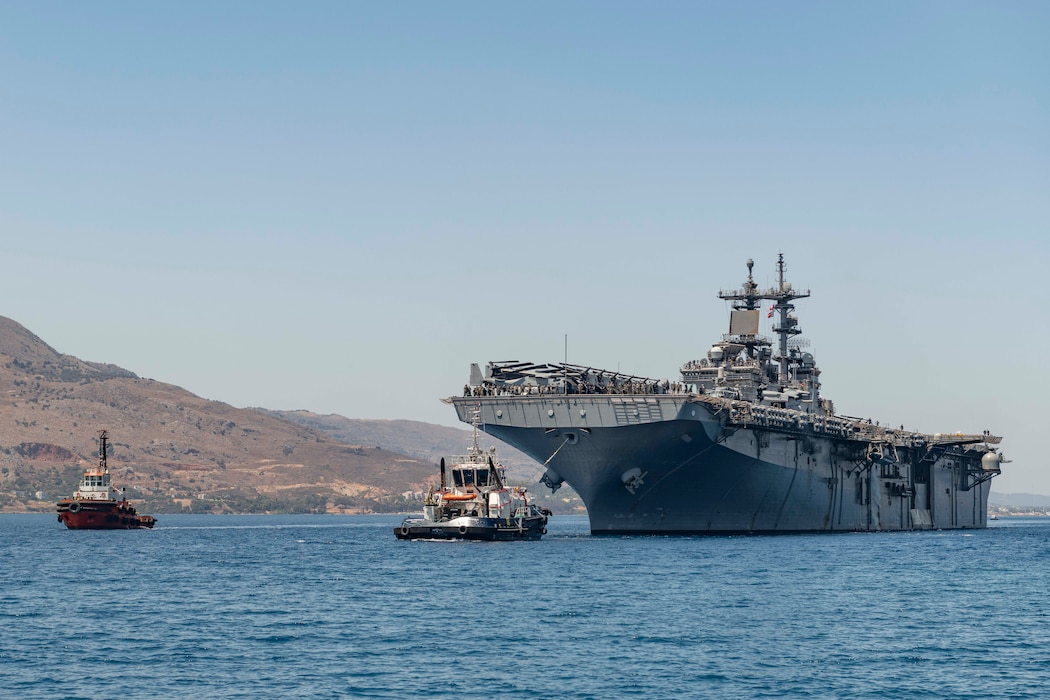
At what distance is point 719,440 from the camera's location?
65.0m

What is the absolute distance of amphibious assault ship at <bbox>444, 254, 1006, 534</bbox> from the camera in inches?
2494

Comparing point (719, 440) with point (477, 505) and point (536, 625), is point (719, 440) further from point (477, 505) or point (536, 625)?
point (536, 625)

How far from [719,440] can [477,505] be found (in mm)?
12088

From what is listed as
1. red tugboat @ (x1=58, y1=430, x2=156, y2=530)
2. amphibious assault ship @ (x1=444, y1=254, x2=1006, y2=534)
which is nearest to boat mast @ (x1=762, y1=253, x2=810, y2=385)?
amphibious assault ship @ (x1=444, y1=254, x2=1006, y2=534)

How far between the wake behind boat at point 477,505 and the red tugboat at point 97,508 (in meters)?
40.9

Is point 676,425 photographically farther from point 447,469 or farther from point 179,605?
point 179,605

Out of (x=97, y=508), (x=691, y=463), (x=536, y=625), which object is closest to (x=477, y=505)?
(x=691, y=463)

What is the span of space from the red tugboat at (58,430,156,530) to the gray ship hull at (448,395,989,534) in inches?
1773

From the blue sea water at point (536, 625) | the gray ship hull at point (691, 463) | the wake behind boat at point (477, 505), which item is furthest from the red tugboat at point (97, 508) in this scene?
the gray ship hull at point (691, 463)

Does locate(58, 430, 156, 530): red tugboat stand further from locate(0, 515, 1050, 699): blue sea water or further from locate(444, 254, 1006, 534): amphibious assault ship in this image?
locate(444, 254, 1006, 534): amphibious assault ship

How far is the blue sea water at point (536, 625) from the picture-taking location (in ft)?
95.8

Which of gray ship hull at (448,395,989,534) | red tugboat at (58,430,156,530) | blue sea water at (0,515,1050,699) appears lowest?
blue sea water at (0,515,1050,699)

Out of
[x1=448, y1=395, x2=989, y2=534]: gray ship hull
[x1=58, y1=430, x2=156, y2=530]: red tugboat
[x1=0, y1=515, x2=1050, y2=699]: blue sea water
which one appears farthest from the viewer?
[x1=58, y1=430, x2=156, y2=530]: red tugboat

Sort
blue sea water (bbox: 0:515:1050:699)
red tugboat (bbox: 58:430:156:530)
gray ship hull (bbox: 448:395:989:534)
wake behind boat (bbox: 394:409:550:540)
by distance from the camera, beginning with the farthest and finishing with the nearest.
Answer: red tugboat (bbox: 58:430:156:530) → wake behind boat (bbox: 394:409:550:540) → gray ship hull (bbox: 448:395:989:534) → blue sea water (bbox: 0:515:1050:699)
